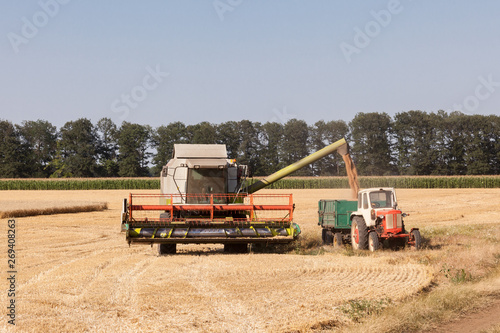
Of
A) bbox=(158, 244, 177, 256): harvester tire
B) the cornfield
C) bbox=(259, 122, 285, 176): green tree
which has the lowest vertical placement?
bbox=(158, 244, 177, 256): harvester tire

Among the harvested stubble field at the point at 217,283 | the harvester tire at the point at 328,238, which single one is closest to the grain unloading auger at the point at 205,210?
the harvested stubble field at the point at 217,283

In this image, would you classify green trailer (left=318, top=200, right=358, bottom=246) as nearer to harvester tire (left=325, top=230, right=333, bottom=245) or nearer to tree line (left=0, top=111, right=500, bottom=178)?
harvester tire (left=325, top=230, right=333, bottom=245)

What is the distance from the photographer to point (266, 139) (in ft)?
310

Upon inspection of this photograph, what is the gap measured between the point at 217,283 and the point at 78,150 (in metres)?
89.0

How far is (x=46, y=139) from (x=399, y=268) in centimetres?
10350

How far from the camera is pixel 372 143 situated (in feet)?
286

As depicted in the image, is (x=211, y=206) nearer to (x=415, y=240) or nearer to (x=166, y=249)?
(x=166, y=249)

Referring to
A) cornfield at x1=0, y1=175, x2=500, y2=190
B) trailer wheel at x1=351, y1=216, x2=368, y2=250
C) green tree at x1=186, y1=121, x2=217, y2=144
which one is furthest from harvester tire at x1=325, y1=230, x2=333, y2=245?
green tree at x1=186, y1=121, x2=217, y2=144

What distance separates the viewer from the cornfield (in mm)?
70250

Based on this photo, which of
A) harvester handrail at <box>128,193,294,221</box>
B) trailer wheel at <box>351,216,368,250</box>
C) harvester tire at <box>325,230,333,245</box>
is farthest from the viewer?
harvester tire at <box>325,230,333,245</box>

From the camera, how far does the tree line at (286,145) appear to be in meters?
86.2

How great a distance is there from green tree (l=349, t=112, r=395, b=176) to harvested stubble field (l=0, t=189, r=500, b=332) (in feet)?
209

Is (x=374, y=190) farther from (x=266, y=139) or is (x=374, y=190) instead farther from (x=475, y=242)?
(x=266, y=139)

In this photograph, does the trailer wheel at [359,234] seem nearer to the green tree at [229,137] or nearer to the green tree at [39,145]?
the green tree at [229,137]
